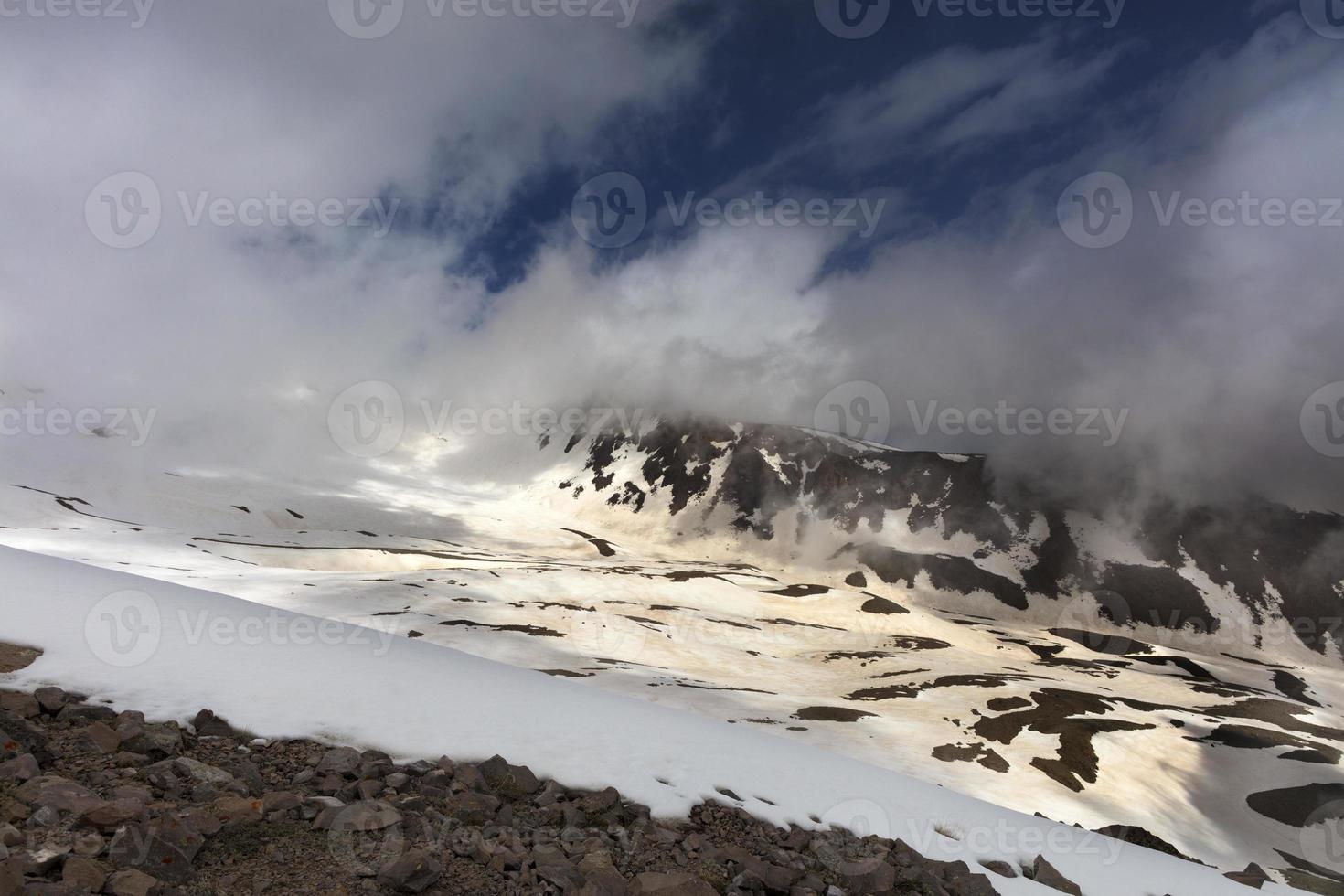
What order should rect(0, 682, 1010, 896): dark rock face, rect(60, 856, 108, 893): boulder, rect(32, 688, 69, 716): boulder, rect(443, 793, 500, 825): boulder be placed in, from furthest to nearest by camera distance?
rect(32, 688, 69, 716): boulder
rect(443, 793, 500, 825): boulder
rect(0, 682, 1010, 896): dark rock face
rect(60, 856, 108, 893): boulder

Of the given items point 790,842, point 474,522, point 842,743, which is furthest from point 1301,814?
point 474,522

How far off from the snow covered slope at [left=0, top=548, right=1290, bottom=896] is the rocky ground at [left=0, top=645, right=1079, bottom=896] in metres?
0.62

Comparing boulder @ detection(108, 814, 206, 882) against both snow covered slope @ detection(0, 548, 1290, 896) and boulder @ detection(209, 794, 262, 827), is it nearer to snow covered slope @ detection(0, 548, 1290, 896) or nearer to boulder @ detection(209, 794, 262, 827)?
boulder @ detection(209, 794, 262, 827)

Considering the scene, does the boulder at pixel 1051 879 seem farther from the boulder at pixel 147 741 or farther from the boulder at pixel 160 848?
the boulder at pixel 147 741

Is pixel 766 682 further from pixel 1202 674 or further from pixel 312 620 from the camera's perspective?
pixel 1202 674

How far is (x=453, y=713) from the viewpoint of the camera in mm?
11180

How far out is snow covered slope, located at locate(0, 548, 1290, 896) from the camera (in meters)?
9.76

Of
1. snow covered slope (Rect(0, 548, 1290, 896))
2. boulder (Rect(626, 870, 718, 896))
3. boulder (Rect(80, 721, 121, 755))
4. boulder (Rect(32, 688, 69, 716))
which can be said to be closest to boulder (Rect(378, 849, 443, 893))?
boulder (Rect(626, 870, 718, 896))

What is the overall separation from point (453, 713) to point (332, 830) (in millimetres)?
4091

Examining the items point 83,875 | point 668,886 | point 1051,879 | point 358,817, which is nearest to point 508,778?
point 358,817

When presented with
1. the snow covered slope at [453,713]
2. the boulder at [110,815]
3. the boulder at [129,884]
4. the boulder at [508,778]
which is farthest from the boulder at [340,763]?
the boulder at [129,884]

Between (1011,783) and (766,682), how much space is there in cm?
2732

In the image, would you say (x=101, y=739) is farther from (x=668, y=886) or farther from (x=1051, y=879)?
(x=1051, y=879)

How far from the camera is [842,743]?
44.7 meters
